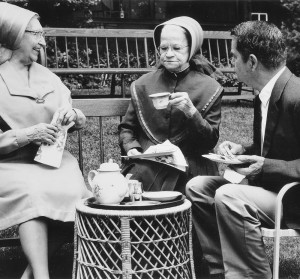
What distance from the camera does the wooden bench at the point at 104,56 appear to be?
7.28 m

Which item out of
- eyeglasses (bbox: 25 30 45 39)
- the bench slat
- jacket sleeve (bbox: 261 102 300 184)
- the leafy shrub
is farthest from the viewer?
the leafy shrub

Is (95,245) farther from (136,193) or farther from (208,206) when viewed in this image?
(208,206)

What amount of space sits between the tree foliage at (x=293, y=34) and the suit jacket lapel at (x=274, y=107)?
6969mm

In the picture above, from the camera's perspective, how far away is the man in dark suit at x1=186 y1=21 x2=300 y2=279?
3150mm

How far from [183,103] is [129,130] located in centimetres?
57

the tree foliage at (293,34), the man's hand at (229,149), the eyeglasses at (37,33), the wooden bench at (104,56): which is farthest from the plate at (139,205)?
the tree foliage at (293,34)

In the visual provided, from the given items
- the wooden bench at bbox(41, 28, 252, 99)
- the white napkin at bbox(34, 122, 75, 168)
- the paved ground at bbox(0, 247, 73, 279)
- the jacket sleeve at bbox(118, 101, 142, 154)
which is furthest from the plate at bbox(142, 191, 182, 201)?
the wooden bench at bbox(41, 28, 252, 99)

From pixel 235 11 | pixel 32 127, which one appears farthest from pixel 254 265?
pixel 235 11

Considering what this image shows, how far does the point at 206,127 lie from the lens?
3711mm

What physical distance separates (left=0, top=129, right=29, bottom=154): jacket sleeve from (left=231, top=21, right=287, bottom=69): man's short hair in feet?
4.26

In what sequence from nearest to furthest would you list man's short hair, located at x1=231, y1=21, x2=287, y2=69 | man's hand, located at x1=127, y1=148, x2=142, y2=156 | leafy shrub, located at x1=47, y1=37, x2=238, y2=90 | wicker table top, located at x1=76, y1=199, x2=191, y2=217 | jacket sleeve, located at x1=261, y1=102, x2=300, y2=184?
wicker table top, located at x1=76, y1=199, x2=191, y2=217, jacket sleeve, located at x1=261, y1=102, x2=300, y2=184, man's short hair, located at x1=231, y1=21, x2=287, y2=69, man's hand, located at x1=127, y1=148, x2=142, y2=156, leafy shrub, located at x1=47, y1=37, x2=238, y2=90

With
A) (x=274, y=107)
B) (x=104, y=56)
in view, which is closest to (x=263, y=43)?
(x=274, y=107)

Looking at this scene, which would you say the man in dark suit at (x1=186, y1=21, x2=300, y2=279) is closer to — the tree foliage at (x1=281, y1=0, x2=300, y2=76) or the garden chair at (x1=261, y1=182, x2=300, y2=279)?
the garden chair at (x1=261, y1=182, x2=300, y2=279)

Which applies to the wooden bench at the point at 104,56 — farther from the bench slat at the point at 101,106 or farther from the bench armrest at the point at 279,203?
the bench armrest at the point at 279,203
